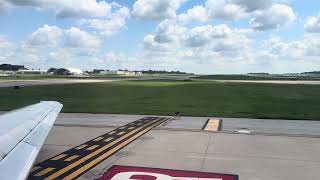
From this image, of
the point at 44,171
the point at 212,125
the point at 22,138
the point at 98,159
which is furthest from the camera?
the point at 212,125

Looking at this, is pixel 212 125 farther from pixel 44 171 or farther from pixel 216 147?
pixel 44 171

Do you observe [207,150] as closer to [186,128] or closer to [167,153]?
[167,153]

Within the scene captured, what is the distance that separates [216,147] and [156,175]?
14.9 feet

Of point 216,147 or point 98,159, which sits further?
point 216,147

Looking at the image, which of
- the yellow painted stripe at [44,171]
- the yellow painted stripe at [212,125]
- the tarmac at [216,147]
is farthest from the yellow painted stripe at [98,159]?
the yellow painted stripe at [212,125]

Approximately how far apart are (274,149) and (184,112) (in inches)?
500

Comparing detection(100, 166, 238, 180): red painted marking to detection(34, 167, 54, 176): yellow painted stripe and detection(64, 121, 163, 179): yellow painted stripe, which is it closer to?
detection(64, 121, 163, 179): yellow painted stripe

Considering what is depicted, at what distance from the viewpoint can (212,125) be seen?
2047 cm

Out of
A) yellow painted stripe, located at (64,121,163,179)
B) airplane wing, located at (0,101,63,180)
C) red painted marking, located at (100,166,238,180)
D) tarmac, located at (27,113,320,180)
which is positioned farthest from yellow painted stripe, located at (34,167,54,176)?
red painted marking, located at (100,166,238,180)

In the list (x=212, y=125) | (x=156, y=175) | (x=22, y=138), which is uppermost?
(x=22, y=138)

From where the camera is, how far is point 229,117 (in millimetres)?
24344

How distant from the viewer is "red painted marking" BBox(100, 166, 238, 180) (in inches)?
400

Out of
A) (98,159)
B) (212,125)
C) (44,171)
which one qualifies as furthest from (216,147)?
(44,171)

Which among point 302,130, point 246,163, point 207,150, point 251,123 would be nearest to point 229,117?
point 251,123
